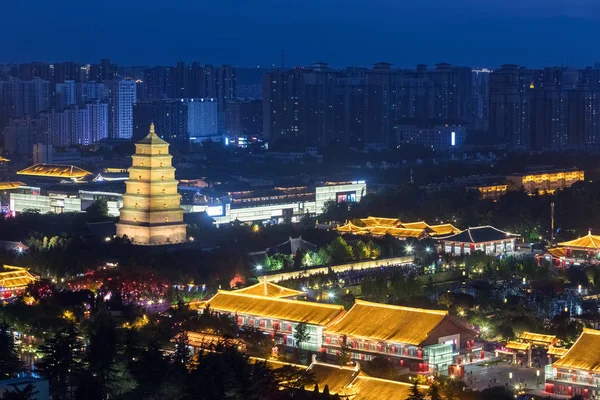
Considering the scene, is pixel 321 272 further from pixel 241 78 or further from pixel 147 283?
pixel 241 78

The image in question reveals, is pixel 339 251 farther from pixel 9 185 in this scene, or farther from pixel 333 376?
pixel 9 185

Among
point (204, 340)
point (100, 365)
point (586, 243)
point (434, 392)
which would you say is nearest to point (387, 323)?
point (204, 340)

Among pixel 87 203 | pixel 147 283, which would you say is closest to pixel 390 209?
pixel 87 203

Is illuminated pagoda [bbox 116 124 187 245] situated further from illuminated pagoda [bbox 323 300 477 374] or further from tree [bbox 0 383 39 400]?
tree [bbox 0 383 39 400]

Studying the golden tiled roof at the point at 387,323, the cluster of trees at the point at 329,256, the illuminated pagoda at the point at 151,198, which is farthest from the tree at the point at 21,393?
the illuminated pagoda at the point at 151,198

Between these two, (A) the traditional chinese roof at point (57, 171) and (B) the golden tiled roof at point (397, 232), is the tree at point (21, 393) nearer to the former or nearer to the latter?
(B) the golden tiled roof at point (397, 232)

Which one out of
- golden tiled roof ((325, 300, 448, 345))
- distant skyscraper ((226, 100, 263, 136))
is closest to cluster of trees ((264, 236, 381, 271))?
golden tiled roof ((325, 300, 448, 345))
